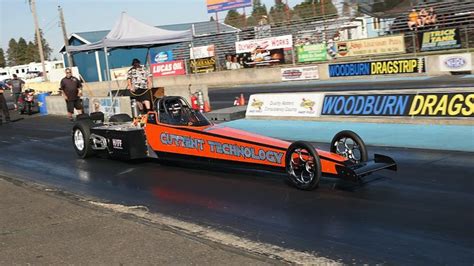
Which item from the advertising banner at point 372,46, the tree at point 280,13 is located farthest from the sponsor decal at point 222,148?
the tree at point 280,13

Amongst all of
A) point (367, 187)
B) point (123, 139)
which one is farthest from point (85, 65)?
point (367, 187)

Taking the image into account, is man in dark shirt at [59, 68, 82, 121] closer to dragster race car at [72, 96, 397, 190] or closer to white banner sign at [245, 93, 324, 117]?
white banner sign at [245, 93, 324, 117]

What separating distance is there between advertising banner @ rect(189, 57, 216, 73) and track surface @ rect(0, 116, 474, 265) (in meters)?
27.0

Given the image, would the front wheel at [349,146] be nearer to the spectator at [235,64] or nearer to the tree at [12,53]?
the spectator at [235,64]

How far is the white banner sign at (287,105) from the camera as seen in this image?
46.4 feet

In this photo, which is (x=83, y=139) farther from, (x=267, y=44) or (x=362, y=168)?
(x=267, y=44)

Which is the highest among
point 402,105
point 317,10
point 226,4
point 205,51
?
point 226,4

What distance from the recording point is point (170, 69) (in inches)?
1567

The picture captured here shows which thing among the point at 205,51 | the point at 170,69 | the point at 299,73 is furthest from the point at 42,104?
the point at 170,69

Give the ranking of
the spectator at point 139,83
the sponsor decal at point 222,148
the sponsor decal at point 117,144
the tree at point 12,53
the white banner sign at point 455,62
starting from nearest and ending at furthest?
the sponsor decal at point 222,148
the sponsor decal at point 117,144
the spectator at point 139,83
the white banner sign at point 455,62
the tree at point 12,53

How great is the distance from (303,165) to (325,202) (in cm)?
68

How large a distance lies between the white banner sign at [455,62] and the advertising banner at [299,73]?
23.6 feet

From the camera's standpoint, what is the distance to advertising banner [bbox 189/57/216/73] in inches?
1474

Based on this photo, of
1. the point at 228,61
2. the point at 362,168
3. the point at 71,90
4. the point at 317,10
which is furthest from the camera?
the point at 228,61
